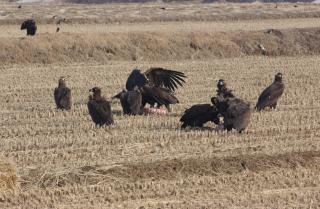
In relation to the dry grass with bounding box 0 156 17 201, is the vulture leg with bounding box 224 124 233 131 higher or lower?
higher

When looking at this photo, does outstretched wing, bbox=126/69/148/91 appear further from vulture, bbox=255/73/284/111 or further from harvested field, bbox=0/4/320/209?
vulture, bbox=255/73/284/111

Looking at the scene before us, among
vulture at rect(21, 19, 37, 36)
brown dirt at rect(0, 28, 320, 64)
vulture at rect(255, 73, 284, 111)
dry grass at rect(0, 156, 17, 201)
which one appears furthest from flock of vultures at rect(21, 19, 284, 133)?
vulture at rect(21, 19, 37, 36)

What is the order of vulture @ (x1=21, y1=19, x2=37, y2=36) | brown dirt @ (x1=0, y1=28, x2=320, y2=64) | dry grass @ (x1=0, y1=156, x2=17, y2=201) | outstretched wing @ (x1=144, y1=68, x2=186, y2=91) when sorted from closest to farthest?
dry grass @ (x1=0, y1=156, x2=17, y2=201)
outstretched wing @ (x1=144, y1=68, x2=186, y2=91)
brown dirt @ (x1=0, y1=28, x2=320, y2=64)
vulture @ (x1=21, y1=19, x2=37, y2=36)

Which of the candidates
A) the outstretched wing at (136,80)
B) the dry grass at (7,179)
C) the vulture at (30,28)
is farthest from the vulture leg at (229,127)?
the vulture at (30,28)

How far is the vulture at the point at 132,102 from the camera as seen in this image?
18.5 metres

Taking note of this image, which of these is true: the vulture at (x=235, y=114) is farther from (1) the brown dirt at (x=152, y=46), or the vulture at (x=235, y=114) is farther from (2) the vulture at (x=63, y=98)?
(1) the brown dirt at (x=152, y=46)

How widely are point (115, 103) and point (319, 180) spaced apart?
961 cm

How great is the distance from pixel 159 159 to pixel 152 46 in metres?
23.4

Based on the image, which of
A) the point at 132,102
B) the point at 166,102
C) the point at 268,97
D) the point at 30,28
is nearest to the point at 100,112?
the point at 132,102

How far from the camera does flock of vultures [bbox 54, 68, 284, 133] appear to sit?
1617 cm

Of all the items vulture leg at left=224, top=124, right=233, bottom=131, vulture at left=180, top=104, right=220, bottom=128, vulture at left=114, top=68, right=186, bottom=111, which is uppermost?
vulture at left=114, top=68, right=186, bottom=111

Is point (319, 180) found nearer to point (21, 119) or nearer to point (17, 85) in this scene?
point (21, 119)

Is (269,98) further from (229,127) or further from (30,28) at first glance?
(30,28)

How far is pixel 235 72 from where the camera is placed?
96.1ft
